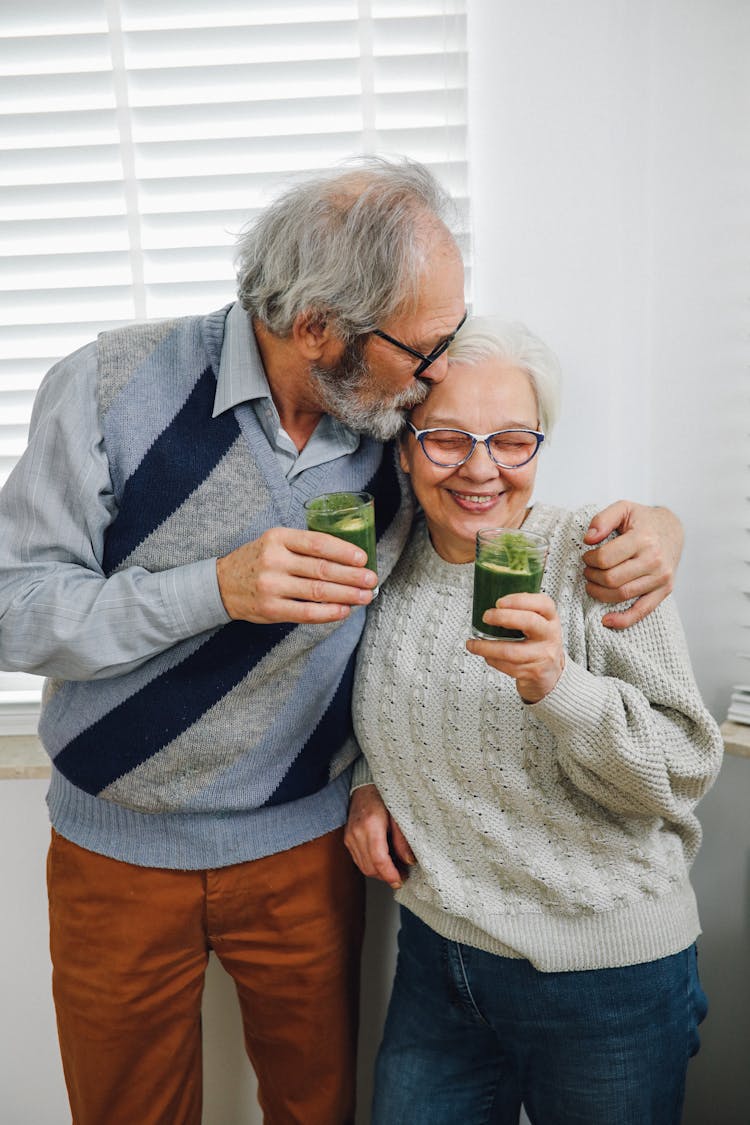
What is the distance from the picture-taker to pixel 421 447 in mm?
1499

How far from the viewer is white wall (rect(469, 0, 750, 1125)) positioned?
69.6 inches

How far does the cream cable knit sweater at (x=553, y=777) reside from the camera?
1372 mm

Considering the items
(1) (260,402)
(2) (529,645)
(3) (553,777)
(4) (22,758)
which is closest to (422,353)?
(1) (260,402)

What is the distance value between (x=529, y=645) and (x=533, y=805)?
353mm

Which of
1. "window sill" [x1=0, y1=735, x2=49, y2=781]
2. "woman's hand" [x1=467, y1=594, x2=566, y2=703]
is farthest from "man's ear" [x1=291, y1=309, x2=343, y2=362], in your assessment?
"window sill" [x1=0, y1=735, x2=49, y2=781]

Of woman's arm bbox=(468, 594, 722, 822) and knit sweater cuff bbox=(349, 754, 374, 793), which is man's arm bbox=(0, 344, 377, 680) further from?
knit sweater cuff bbox=(349, 754, 374, 793)

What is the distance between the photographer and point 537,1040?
150cm

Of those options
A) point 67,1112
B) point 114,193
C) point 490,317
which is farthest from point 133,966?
point 114,193

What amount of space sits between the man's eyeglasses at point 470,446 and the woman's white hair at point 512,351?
0.09m

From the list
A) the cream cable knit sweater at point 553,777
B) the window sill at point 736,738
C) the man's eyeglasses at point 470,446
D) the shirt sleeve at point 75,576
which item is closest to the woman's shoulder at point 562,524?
the cream cable knit sweater at point 553,777

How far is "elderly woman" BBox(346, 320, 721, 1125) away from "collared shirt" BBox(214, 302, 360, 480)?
0.14 m

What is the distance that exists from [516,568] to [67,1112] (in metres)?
1.96

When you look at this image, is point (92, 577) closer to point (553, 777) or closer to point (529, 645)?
point (529, 645)

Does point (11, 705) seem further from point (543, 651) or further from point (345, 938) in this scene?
point (543, 651)
